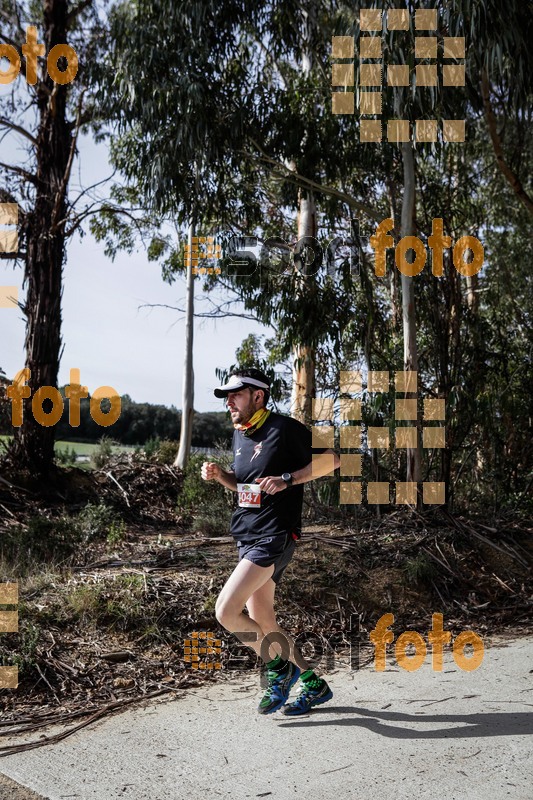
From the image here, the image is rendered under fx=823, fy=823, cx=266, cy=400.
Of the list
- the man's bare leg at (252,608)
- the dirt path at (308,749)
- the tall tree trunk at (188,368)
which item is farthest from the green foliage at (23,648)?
the tall tree trunk at (188,368)

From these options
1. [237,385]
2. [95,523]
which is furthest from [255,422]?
[95,523]

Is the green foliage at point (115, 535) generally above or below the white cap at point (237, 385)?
below

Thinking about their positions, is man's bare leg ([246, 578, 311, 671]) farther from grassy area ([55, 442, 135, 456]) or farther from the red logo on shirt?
grassy area ([55, 442, 135, 456])

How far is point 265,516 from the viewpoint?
4.43 m

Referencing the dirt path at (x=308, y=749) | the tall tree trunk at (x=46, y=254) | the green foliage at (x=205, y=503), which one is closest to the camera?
the dirt path at (x=308, y=749)

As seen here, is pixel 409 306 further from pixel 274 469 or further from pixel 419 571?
pixel 274 469

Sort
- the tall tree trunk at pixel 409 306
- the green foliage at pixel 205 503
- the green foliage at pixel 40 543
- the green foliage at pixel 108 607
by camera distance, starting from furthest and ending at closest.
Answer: the green foliage at pixel 205 503 < the tall tree trunk at pixel 409 306 < the green foliage at pixel 40 543 < the green foliage at pixel 108 607

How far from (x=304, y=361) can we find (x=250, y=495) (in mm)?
8500

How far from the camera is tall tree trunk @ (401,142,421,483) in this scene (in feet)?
30.9

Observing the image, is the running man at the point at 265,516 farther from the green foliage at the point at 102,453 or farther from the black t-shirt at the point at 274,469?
the green foliage at the point at 102,453

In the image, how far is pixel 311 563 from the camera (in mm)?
7281

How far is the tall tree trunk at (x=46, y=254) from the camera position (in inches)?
490

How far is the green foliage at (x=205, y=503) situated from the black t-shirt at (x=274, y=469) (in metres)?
4.76

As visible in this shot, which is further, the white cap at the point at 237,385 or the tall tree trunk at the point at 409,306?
the tall tree trunk at the point at 409,306
